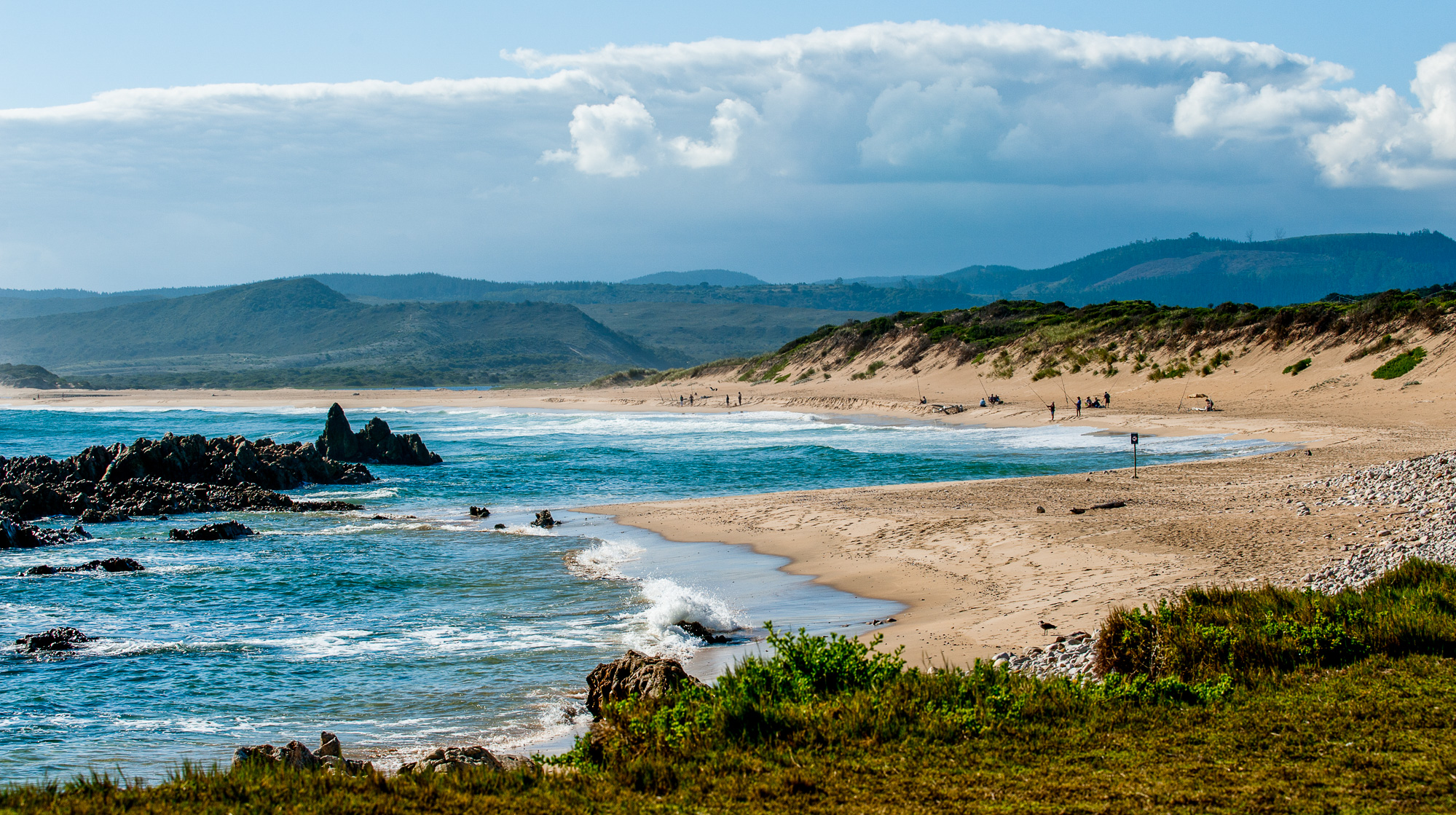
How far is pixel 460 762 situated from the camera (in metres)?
6.52

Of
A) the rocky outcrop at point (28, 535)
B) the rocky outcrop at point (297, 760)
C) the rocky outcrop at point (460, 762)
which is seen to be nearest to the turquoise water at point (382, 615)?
the rocky outcrop at point (28, 535)

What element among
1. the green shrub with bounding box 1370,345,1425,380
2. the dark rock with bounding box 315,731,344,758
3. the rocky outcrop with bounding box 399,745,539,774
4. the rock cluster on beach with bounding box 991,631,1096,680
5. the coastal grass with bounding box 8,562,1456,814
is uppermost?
the green shrub with bounding box 1370,345,1425,380

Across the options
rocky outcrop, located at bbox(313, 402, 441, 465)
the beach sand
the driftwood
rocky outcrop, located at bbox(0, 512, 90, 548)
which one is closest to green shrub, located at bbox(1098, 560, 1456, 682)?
the beach sand

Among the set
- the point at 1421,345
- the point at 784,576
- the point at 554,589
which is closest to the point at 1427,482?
the point at 784,576

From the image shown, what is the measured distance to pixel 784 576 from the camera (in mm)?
14375

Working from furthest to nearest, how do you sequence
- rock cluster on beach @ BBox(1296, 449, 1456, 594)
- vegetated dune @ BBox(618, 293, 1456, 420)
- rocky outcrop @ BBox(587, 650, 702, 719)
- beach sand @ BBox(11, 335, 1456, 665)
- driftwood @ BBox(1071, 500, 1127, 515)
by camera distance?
vegetated dune @ BBox(618, 293, 1456, 420) → driftwood @ BBox(1071, 500, 1127, 515) → beach sand @ BBox(11, 335, 1456, 665) → rock cluster on beach @ BBox(1296, 449, 1456, 594) → rocky outcrop @ BBox(587, 650, 702, 719)

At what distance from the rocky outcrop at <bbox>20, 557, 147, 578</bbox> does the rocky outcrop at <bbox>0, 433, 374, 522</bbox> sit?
6.91m

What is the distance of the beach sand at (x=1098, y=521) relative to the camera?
11031 mm

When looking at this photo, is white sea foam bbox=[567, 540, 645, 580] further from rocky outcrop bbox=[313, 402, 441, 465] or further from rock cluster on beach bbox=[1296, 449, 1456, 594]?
rocky outcrop bbox=[313, 402, 441, 465]

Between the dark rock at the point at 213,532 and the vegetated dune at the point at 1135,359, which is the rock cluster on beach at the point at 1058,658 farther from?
the vegetated dune at the point at 1135,359

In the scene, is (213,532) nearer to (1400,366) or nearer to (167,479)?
(167,479)

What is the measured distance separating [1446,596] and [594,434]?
41.8 meters

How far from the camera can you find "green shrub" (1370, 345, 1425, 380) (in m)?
38.3

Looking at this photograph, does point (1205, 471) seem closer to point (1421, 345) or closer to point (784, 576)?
point (784, 576)
